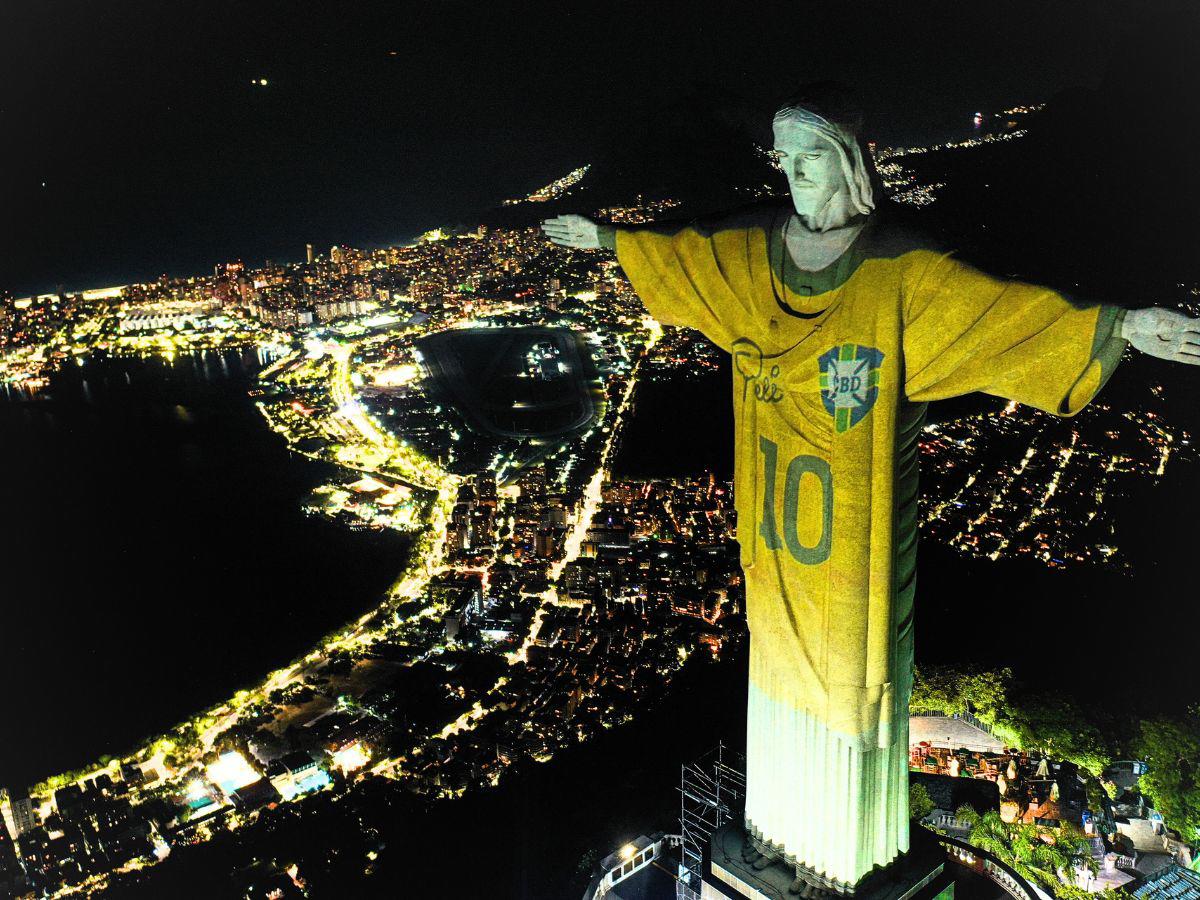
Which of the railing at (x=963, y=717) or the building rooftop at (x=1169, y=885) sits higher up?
the railing at (x=963, y=717)

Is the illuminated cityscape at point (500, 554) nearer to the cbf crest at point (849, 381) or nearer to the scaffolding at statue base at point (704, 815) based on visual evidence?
the cbf crest at point (849, 381)

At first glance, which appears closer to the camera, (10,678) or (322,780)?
(322,780)

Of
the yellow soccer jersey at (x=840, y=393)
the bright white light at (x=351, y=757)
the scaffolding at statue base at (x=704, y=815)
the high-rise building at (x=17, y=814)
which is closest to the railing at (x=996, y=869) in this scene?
the scaffolding at statue base at (x=704, y=815)

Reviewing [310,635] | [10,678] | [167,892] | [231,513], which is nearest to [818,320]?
[167,892]

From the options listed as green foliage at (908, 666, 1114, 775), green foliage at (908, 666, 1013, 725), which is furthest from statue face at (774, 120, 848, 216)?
green foliage at (908, 666, 1013, 725)

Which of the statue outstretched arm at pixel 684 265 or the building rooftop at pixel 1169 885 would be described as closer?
the statue outstretched arm at pixel 684 265

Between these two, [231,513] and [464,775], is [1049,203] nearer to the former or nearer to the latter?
[464,775]
